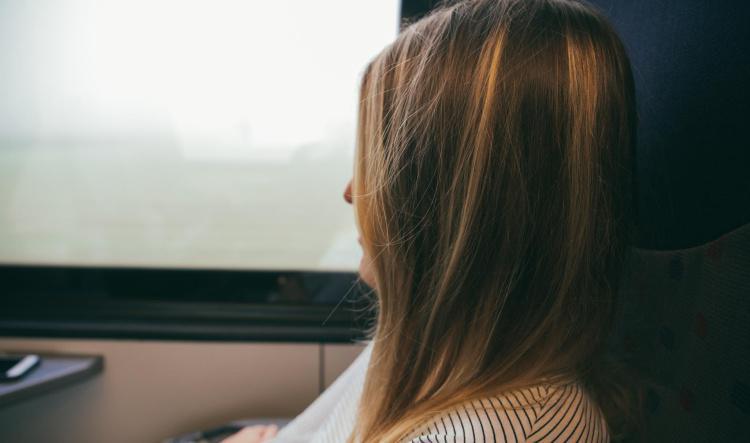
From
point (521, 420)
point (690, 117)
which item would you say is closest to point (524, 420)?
point (521, 420)

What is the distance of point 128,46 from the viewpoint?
3.01 ft

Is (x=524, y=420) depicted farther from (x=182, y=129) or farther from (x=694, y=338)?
(x=182, y=129)

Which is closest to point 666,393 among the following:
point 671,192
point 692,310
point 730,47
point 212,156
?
point 692,310

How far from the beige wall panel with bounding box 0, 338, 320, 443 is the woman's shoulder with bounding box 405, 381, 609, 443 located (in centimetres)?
61

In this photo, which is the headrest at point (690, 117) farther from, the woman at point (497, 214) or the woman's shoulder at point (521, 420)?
the woman's shoulder at point (521, 420)

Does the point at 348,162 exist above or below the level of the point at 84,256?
above

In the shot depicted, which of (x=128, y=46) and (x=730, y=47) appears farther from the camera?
(x=128, y=46)

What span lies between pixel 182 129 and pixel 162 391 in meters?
0.55

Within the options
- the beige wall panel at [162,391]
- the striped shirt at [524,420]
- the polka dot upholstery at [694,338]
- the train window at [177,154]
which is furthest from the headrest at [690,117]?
the beige wall panel at [162,391]

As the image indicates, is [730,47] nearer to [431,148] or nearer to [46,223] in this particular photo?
[431,148]

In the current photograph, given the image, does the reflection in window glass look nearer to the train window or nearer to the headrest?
the train window

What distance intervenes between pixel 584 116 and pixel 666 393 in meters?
0.27

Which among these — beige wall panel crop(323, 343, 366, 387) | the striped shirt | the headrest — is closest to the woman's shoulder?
the striped shirt

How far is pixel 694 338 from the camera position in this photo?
1.33ft
